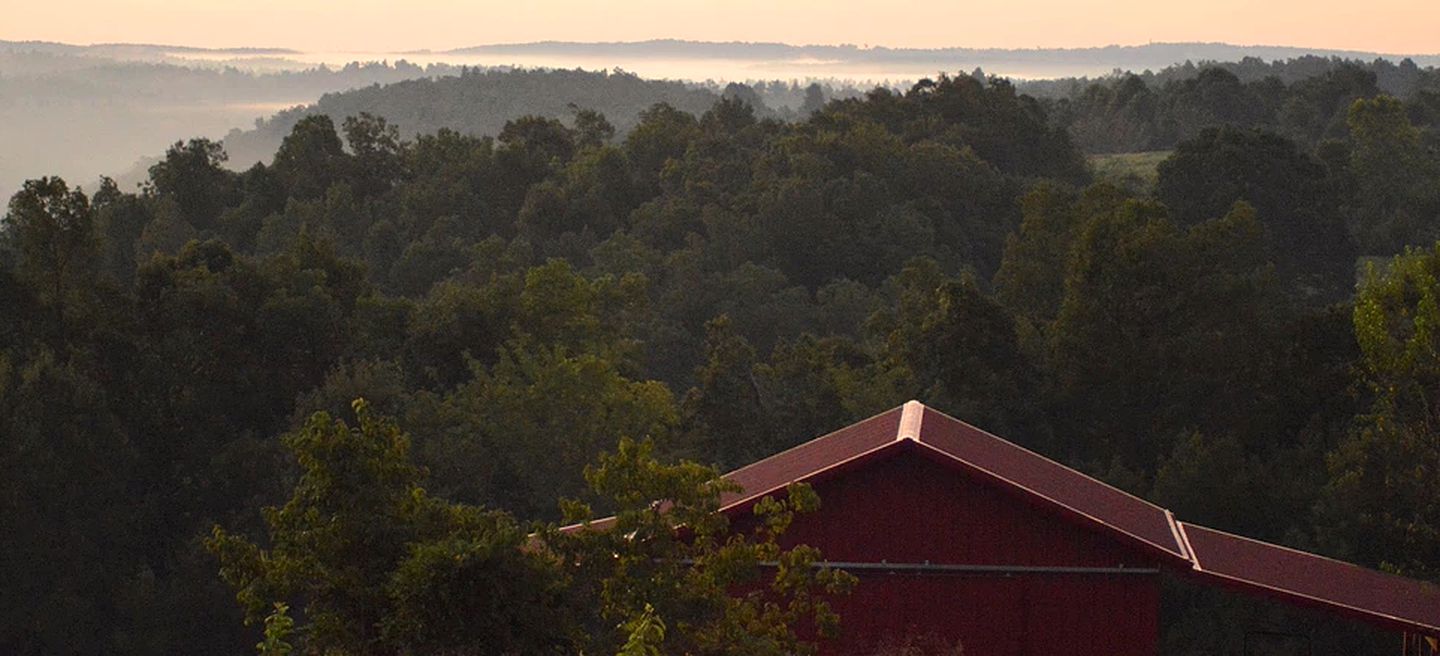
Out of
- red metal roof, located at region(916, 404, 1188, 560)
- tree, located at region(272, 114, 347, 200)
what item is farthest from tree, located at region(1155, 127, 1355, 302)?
red metal roof, located at region(916, 404, 1188, 560)

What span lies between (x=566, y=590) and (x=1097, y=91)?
12274 cm

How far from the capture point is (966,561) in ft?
65.8

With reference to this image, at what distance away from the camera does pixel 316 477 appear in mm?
14531

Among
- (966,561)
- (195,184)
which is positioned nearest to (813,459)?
(966,561)

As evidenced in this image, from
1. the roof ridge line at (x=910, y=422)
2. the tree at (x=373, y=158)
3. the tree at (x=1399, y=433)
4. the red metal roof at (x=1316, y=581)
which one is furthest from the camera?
the tree at (x=373, y=158)

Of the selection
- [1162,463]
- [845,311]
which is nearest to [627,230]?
[845,311]

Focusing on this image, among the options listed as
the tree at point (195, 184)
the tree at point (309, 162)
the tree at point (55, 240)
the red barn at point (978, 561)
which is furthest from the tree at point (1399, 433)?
the tree at point (309, 162)

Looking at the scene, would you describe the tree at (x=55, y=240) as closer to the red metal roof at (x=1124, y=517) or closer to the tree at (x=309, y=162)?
the red metal roof at (x=1124, y=517)

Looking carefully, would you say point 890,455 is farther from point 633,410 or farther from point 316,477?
point 633,410

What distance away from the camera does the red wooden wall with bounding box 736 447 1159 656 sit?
19781 millimetres

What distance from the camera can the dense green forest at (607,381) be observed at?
1506 centimetres

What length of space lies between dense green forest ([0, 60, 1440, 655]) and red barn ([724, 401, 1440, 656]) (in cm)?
122

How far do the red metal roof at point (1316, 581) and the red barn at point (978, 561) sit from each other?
6 centimetres

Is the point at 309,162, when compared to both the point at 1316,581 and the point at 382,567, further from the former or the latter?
the point at 382,567
